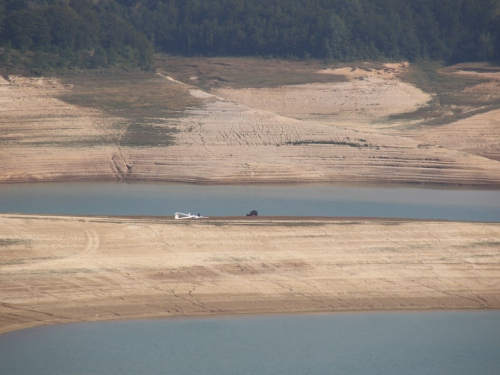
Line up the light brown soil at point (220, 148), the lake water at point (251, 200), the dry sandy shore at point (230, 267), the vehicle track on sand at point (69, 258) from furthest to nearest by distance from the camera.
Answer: the light brown soil at point (220, 148)
the lake water at point (251, 200)
the vehicle track on sand at point (69, 258)
the dry sandy shore at point (230, 267)

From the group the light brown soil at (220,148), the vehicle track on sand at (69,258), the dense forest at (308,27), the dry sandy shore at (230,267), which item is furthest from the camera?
the dense forest at (308,27)

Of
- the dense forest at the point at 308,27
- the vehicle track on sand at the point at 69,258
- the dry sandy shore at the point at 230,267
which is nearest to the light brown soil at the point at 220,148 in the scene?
the dense forest at the point at 308,27

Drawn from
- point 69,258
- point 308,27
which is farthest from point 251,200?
point 308,27

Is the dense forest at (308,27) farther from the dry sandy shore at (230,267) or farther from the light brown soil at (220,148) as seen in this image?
the dry sandy shore at (230,267)

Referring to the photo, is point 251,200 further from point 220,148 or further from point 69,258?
point 69,258

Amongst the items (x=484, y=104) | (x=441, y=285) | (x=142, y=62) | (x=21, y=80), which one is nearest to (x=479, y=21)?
(x=484, y=104)

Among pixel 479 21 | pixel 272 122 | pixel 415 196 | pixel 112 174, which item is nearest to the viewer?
pixel 415 196

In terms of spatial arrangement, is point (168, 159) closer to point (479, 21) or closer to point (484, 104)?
point (484, 104)
